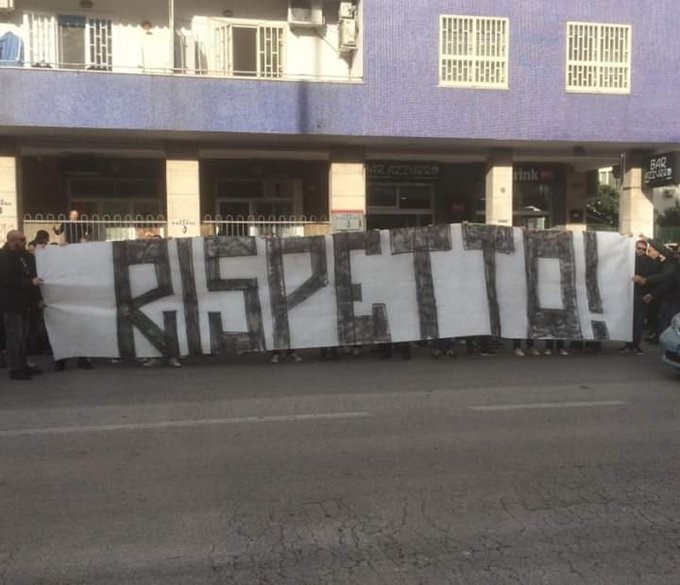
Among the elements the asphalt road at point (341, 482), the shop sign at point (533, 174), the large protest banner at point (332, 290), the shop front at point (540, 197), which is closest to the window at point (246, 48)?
the shop sign at point (533, 174)

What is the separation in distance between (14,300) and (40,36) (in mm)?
10212

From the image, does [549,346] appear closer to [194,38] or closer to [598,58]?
[598,58]

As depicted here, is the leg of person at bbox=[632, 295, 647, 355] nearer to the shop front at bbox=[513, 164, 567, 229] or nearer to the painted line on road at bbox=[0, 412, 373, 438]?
the painted line on road at bbox=[0, 412, 373, 438]

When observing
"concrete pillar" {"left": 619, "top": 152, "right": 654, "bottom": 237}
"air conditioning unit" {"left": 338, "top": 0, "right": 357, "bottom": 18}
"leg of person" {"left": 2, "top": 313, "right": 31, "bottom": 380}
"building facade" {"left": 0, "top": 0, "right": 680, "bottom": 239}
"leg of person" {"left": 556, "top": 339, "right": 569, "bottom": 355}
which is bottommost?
"leg of person" {"left": 556, "top": 339, "right": 569, "bottom": 355}

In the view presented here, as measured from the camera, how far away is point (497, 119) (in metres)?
17.1

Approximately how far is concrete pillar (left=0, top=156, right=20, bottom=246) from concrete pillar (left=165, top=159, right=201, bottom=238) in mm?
3196

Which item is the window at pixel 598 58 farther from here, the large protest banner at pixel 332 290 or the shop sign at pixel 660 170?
the large protest banner at pixel 332 290

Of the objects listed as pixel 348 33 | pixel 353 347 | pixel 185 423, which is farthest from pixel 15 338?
pixel 348 33

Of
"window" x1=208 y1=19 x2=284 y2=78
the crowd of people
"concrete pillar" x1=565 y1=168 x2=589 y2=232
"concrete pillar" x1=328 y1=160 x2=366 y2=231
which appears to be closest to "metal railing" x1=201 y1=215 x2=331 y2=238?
"concrete pillar" x1=328 y1=160 x2=366 y2=231

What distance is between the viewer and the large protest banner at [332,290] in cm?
969

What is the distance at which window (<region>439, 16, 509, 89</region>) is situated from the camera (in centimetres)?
1688

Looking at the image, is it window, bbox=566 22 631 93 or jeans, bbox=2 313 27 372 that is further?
window, bbox=566 22 631 93

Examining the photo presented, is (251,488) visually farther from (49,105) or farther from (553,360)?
(49,105)

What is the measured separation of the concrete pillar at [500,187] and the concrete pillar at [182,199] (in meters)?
6.96
